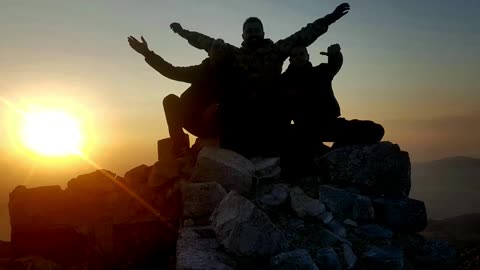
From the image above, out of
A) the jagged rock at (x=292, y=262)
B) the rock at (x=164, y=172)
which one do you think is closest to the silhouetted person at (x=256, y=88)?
the rock at (x=164, y=172)

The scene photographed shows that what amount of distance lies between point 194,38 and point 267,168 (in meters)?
2.85

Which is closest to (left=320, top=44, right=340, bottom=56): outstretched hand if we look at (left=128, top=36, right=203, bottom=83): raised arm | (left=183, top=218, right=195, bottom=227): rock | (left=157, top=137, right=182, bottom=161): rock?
(left=128, top=36, right=203, bottom=83): raised arm

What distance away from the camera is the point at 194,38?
735cm

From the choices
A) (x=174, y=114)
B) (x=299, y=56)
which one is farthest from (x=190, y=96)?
(x=299, y=56)

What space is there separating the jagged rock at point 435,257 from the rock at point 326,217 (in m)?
1.05

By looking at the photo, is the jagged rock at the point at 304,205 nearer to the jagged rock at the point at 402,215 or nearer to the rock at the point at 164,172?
the jagged rock at the point at 402,215

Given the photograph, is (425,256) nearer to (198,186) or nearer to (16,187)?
(198,186)

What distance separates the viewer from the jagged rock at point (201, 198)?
16.1 feet

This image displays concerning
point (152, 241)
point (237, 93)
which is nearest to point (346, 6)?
point (237, 93)

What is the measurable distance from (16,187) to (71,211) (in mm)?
1334

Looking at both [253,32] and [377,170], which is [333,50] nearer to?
[253,32]

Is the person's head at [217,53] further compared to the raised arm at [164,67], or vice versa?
the raised arm at [164,67]

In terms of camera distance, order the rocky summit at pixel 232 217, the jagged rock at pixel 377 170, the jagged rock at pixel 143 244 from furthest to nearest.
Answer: the jagged rock at pixel 143 244
the jagged rock at pixel 377 170
the rocky summit at pixel 232 217

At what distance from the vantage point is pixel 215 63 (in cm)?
661
